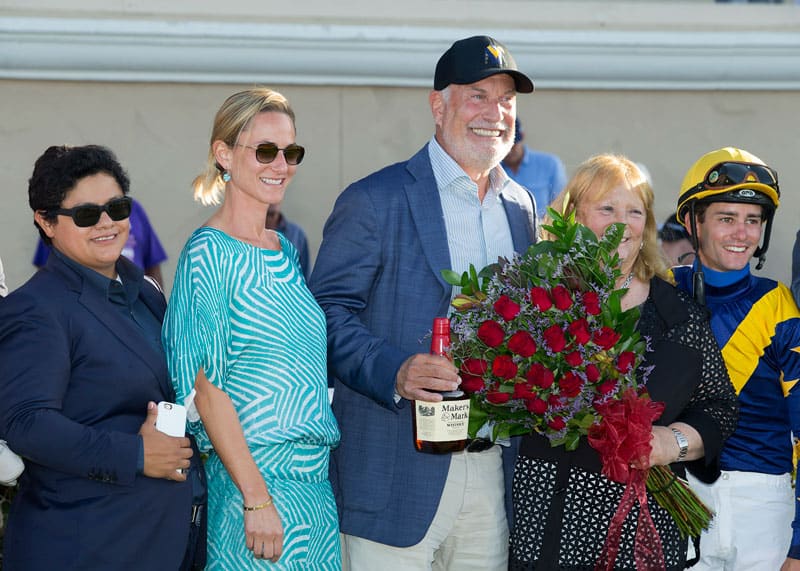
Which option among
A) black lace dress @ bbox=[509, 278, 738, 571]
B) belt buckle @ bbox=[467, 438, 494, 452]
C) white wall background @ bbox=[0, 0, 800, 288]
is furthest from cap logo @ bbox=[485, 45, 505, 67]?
white wall background @ bbox=[0, 0, 800, 288]

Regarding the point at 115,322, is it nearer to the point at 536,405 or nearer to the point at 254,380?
the point at 254,380

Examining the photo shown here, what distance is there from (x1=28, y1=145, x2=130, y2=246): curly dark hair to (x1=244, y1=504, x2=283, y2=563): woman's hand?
1.04 meters

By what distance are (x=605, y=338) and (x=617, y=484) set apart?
0.59m

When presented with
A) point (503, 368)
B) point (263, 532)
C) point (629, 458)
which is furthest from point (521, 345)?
point (263, 532)

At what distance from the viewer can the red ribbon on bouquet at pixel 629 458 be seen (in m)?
3.32

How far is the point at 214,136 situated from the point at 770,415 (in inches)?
84.6

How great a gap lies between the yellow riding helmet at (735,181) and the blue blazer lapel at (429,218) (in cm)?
102

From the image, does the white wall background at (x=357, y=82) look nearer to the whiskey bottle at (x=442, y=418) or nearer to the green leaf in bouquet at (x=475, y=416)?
the green leaf in bouquet at (x=475, y=416)

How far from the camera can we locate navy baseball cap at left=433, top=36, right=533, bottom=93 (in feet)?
12.9

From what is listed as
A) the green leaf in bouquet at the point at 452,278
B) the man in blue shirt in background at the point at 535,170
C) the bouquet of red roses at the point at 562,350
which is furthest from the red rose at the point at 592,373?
the man in blue shirt in background at the point at 535,170

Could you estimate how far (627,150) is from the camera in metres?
7.39

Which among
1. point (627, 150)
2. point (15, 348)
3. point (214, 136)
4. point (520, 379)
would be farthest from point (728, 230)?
point (627, 150)

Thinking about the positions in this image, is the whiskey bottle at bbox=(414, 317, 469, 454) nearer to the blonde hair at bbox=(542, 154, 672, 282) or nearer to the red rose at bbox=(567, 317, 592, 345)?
the red rose at bbox=(567, 317, 592, 345)

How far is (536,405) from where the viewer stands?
330 cm
